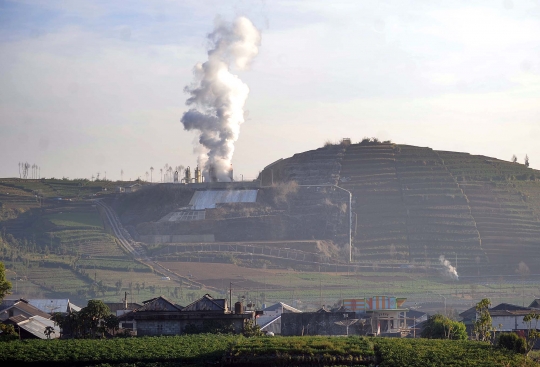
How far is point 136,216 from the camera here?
142750mm

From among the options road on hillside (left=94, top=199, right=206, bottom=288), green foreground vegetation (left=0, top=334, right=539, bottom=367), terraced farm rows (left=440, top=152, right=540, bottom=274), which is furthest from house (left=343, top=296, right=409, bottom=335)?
terraced farm rows (left=440, top=152, right=540, bottom=274)

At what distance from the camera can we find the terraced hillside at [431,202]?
130500 millimetres

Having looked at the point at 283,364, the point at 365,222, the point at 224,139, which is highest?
the point at 224,139

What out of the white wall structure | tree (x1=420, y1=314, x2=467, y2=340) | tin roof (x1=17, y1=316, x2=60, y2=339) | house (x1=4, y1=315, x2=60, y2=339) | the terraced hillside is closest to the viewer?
house (x1=4, y1=315, x2=60, y2=339)

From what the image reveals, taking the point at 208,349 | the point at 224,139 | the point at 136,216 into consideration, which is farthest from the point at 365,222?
the point at 208,349

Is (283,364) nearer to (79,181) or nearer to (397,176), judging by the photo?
(397,176)

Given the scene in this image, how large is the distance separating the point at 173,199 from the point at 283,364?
339 feet

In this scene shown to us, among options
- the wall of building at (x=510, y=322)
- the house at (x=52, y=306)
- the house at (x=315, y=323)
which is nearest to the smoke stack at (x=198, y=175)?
the house at (x=52, y=306)

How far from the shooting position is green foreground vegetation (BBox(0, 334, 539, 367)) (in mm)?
40656

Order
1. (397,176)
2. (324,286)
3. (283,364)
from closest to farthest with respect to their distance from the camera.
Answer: (283,364)
(324,286)
(397,176)

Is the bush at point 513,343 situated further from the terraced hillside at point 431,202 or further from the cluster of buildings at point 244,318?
the terraced hillside at point 431,202

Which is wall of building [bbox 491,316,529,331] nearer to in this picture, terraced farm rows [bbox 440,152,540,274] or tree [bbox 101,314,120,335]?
tree [bbox 101,314,120,335]

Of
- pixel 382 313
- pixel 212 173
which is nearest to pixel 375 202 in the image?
pixel 212 173

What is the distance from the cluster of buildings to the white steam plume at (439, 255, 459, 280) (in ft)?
144
